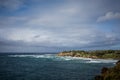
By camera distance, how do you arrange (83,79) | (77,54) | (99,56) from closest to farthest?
(83,79)
(99,56)
(77,54)

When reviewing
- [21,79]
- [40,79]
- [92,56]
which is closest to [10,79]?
[21,79]

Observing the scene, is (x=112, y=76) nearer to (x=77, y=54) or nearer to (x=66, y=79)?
(x=66, y=79)

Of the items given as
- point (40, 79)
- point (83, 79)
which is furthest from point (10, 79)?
point (83, 79)

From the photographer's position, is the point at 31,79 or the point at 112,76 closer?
the point at 112,76

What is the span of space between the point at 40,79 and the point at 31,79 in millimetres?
2002

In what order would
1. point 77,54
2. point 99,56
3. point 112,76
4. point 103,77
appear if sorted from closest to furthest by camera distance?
point 112,76 < point 103,77 < point 99,56 < point 77,54

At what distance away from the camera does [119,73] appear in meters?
31.8

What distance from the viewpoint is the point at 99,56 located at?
125500mm

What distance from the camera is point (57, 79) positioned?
3969 cm

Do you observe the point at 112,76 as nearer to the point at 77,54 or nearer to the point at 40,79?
the point at 40,79

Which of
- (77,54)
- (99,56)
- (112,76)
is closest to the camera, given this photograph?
(112,76)

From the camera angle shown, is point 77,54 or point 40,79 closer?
point 40,79

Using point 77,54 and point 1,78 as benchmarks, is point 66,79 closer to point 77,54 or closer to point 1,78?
point 1,78

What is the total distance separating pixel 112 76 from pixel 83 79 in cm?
934
